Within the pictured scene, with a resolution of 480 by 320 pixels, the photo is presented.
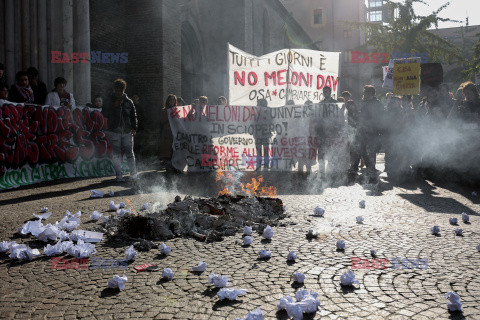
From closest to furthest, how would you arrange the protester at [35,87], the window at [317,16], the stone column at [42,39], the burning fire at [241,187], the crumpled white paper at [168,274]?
the crumpled white paper at [168,274] < the burning fire at [241,187] < the protester at [35,87] < the stone column at [42,39] < the window at [317,16]

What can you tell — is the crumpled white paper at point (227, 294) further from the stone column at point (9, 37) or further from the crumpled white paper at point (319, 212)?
the stone column at point (9, 37)

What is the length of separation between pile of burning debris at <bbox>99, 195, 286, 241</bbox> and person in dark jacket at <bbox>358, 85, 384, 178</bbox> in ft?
16.4

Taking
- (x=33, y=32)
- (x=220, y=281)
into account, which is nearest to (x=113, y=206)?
(x=220, y=281)

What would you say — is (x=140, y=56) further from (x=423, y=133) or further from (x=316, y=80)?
(x=423, y=133)

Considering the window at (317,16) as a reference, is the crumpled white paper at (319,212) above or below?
below

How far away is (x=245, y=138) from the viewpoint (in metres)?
10.3

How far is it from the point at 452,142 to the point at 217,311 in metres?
7.65

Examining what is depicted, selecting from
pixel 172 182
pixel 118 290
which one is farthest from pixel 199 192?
pixel 118 290

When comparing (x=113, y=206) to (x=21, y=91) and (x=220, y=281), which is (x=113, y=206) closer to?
(x=220, y=281)

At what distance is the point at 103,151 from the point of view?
10.3 m

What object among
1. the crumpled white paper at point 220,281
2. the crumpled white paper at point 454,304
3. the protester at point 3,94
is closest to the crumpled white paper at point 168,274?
the crumpled white paper at point 220,281

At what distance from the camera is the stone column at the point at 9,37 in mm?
9867

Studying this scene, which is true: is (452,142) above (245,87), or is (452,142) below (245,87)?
below

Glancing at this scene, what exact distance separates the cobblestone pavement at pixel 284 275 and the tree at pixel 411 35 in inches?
766
